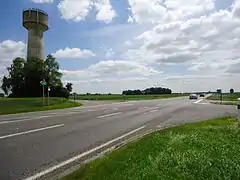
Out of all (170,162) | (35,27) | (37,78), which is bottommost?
(170,162)

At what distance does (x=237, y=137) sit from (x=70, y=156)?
503 centimetres

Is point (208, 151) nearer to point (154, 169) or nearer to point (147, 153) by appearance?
point (147, 153)

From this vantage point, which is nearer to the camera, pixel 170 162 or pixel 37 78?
pixel 170 162

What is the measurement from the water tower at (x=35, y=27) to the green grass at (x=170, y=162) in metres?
53.7

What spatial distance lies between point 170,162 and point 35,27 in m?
56.1

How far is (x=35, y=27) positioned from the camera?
55469mm

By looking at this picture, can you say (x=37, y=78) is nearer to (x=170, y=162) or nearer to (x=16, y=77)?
(x=16, y=77)

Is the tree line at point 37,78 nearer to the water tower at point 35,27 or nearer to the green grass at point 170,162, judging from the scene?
the water tower at point 35,27

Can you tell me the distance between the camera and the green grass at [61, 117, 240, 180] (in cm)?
442

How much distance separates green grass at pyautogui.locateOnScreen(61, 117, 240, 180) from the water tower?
53.7 m

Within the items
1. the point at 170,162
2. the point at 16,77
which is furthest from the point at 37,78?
the point at 170,162

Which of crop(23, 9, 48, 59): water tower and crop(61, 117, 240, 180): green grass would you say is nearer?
crop(61, 117, 240, 180): green grass

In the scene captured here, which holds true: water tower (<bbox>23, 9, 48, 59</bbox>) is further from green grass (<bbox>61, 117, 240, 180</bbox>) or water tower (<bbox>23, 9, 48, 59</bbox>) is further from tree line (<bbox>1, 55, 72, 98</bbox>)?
green grass (<bbox>61, 117, 240, 180</bbox>)

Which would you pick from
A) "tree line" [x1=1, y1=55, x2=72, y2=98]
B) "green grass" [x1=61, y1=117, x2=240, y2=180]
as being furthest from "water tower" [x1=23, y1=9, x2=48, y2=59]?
"green grass" [x1=61, y1=117, x2=240, y2=180]
